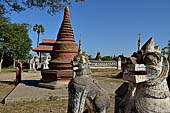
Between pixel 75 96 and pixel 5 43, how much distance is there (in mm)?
24569

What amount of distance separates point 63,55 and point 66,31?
5.90 feet

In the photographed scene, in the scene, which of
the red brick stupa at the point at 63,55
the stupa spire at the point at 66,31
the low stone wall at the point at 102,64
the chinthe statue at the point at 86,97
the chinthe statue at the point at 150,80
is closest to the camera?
the chinthe statue at the point at 150,80

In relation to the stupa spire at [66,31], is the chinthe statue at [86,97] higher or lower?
lower

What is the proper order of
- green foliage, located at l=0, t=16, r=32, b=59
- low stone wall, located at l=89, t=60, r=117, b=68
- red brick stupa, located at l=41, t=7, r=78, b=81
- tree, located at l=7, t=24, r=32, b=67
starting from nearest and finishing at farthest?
1. red brick stupa, located at l=41, t=7, r=78, b=81
2. green foliage, located at l=0, t=16, r=32, b=59
3. tree, located at l=7, t=24, r=32, b=67
4. low stone wall, located at l=89, t=60, r=117, b=68

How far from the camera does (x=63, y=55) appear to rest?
32.9 ft

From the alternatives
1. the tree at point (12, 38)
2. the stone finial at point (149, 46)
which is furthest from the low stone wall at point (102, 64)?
the stone finial at point (149, 46)

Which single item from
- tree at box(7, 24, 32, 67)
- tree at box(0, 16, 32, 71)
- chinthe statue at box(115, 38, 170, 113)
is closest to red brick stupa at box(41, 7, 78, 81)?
chinthe statue at box(115, 38, 170, 113)

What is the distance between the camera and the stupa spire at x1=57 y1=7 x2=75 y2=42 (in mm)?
10453

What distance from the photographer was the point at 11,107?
239 inches

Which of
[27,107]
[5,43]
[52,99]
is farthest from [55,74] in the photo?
[5,43]

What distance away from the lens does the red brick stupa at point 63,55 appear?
31.1ft

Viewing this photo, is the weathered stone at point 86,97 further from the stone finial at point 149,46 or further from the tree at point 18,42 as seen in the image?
the tree at point 18,42

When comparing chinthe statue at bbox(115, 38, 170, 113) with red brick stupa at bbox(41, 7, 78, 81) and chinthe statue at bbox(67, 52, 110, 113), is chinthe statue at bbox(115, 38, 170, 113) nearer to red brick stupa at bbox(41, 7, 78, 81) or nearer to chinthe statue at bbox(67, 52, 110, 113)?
chinthe statue at bbox(67, 52, 110, 113)

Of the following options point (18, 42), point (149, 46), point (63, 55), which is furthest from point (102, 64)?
point (149, 46)
